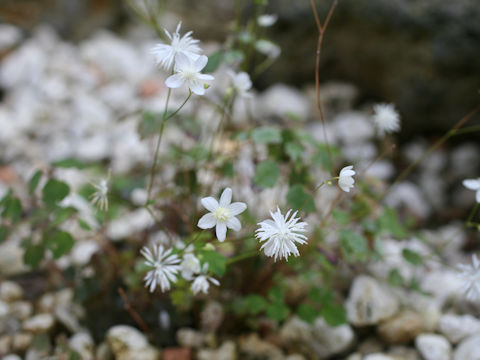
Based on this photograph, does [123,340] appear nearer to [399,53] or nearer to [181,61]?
[181,61]

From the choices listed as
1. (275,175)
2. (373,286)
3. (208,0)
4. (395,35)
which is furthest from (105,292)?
(208,0)

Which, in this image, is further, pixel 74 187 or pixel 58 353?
pixel 74 187

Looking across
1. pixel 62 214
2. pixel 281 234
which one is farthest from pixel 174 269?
pixel 62 214

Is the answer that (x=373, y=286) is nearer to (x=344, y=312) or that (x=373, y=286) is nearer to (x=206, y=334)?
(x=344, y=312)

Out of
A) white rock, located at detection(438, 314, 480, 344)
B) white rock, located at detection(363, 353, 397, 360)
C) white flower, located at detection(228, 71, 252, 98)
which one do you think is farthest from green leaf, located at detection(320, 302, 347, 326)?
white flower, located at detection(228, 71, 252, 98)

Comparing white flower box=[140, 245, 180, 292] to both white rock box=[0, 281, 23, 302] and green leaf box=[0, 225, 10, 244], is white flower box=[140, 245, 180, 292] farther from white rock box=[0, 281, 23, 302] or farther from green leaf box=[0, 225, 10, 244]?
white rock box=[0, 281, 23, 302]

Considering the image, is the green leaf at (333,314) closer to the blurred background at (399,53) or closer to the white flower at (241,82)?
the white flower at (241,82)

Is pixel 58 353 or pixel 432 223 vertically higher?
pixel 432 223
